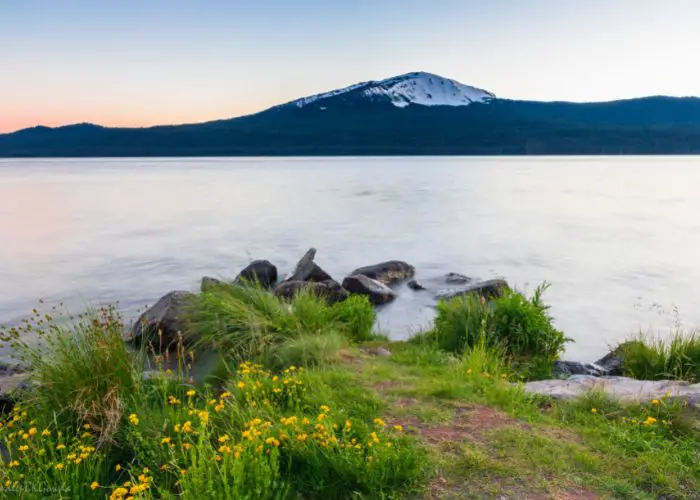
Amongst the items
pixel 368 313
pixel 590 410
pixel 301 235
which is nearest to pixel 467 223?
pixel 301 235

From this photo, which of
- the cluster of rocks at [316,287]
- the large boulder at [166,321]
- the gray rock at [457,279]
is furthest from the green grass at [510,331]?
the gray rock at [457,279]

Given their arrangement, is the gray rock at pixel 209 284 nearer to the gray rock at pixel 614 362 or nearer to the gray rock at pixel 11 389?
the gray rock at pixel 11 389

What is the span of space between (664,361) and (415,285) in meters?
9.98

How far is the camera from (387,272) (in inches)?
778

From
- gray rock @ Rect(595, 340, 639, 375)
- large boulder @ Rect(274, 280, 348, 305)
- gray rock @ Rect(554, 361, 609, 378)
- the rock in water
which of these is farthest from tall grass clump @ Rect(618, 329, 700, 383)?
the rock in water

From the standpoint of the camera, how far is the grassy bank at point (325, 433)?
4.91 meters

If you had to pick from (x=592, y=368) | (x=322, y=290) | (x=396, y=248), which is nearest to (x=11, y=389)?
(x=322, y=290)

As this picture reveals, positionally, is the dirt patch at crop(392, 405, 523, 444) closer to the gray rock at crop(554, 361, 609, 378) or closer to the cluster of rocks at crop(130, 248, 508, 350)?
the gray rock at crop(554, 361, 609, 378)

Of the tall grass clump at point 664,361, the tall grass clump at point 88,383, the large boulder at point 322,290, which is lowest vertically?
the tall grass clump at point 664,361

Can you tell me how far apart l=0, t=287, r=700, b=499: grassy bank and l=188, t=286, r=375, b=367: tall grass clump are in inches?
2.9

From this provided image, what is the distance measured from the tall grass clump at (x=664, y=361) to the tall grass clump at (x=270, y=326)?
5187 millimetres

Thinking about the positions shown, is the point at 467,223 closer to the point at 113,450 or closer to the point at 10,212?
the point at 113,450

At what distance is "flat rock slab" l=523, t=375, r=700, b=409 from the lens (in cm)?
686

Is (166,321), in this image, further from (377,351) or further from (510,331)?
(510,331)
